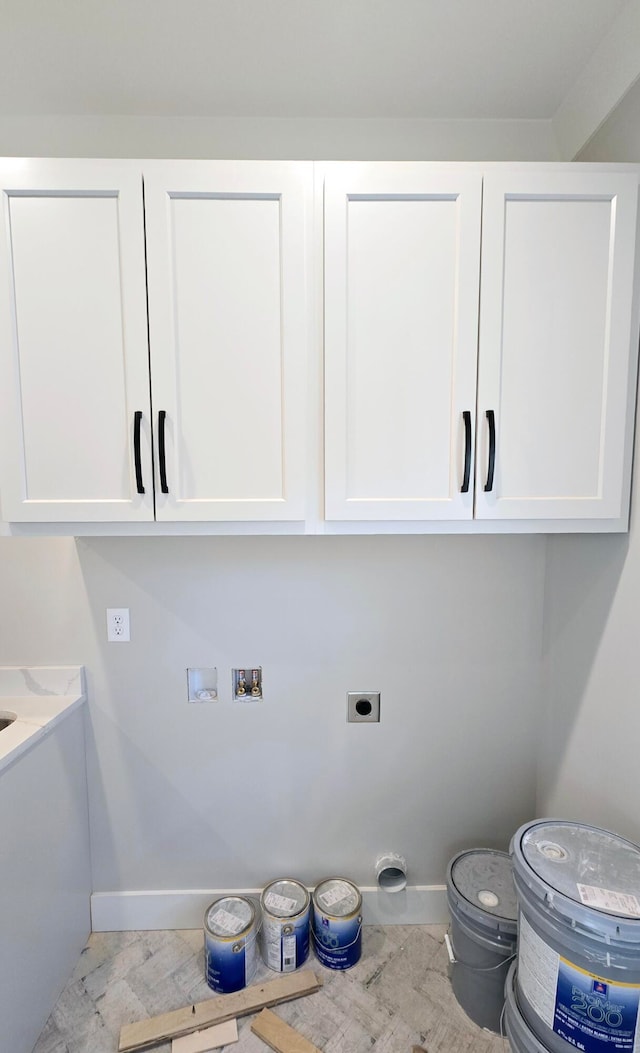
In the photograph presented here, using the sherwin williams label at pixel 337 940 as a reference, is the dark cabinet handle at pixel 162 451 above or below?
above

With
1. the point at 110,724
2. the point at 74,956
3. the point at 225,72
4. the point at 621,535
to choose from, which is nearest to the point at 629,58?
the point at 225,72

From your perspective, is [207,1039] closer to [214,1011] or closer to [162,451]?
[214,1011]

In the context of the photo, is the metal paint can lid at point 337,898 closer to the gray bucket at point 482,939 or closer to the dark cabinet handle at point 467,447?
the gray bucket at point 482,939

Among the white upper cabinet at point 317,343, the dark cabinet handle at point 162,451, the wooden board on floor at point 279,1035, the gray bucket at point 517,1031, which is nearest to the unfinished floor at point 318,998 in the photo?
the wooden board on floor at point 279,1035

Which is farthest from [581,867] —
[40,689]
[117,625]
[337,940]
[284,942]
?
[40,689]

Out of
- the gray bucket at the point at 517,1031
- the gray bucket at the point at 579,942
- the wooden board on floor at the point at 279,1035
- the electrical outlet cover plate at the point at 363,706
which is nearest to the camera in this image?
the gray bucket at the point at 579,942

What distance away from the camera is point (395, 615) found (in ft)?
5.63

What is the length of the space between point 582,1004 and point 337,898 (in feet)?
2.74

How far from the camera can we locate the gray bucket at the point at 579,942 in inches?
Answer: 39.0

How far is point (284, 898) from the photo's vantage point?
1.65m

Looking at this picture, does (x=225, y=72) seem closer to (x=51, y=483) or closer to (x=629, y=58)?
(x=629, y=58)

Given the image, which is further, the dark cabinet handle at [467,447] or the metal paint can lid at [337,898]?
the metal paint can lid at [337,898]

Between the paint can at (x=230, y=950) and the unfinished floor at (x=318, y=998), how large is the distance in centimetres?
5

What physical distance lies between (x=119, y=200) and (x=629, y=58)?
130 centimetres
